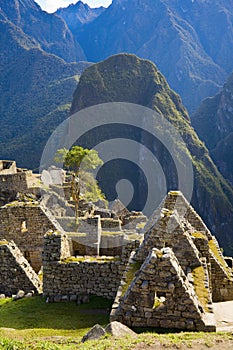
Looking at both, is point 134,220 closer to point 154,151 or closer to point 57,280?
point 57,280

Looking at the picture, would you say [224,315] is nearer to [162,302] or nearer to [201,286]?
[201,286]

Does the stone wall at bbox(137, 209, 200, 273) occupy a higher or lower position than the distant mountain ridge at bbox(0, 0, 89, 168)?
lower

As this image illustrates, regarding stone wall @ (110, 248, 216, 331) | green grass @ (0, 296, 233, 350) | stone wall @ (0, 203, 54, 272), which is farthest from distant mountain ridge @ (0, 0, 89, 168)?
stone wall @ (110, 248, 216, 331)

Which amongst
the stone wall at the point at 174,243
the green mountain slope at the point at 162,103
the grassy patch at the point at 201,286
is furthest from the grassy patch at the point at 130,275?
the green mountain slope at the point at 162,103

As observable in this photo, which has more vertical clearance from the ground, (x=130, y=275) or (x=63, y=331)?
(x=130, y=275)

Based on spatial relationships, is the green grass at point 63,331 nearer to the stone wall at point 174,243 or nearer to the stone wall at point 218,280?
the stone wall at point 174,243

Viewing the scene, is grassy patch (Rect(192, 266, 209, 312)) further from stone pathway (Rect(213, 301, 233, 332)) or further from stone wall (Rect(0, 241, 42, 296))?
stone wall (Rect(0, 241, 42, 296))

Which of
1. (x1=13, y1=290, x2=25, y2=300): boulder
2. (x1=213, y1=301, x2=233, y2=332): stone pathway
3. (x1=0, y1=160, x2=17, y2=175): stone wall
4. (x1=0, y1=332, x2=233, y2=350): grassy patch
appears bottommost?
(x1=13, y1=290, x2=25, y2=300): boulder

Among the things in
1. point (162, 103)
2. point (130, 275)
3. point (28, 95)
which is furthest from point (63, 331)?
point (28, 95)

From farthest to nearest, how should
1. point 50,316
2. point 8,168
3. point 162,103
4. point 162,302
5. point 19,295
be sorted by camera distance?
1. point 162,103
2. point 8,168
3. point 19,295
4. point 50,316
5. point 162,302
